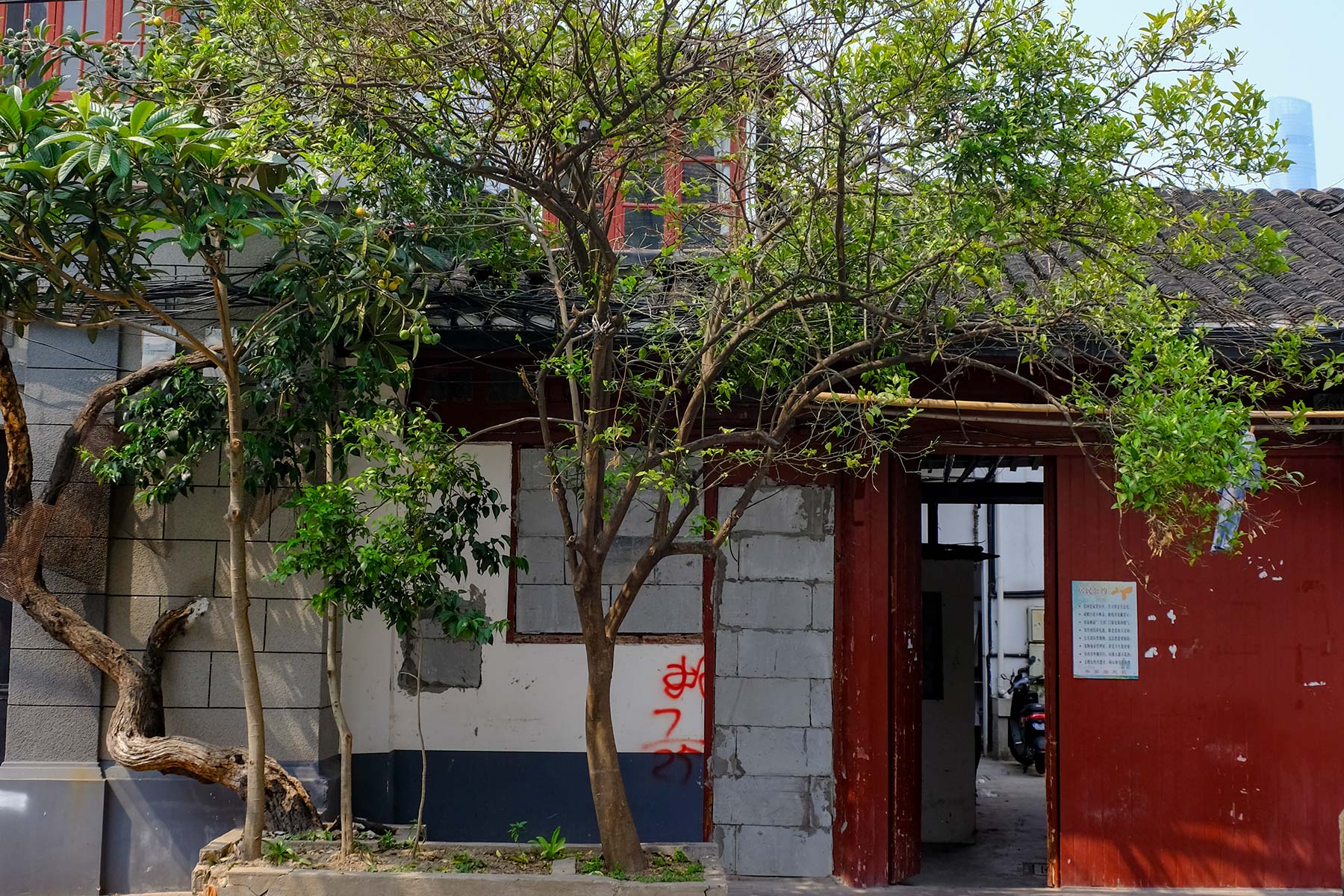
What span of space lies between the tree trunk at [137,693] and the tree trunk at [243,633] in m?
0.57

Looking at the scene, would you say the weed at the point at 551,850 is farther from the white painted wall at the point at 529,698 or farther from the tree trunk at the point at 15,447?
the tree trunk at the point at 15,447

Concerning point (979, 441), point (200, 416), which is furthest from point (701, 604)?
point (200, 416)

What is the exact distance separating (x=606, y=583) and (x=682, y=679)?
2.66 ft

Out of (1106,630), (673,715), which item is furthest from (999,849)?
(673,715)

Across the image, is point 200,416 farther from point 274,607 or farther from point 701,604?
point 701,604

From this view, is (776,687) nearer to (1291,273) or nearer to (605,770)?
(605,770)

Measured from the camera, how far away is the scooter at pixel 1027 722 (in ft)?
43.7

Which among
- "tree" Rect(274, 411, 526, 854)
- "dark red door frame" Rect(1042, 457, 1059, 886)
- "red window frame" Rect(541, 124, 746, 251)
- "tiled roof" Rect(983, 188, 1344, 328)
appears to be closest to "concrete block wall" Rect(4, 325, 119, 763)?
"tree" Rect(274, 411, 526, 854)

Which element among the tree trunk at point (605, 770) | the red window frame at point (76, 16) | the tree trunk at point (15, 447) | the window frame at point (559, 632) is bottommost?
the tree trunk at point (605, 770)

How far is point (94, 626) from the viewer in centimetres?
734

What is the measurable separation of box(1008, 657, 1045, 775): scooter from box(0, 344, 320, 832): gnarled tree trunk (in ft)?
29.1

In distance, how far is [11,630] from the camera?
7547 millimetres

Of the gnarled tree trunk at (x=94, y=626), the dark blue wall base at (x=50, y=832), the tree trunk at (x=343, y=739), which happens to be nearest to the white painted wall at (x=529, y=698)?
the gnarled tree trunk at (x=94, y=626)

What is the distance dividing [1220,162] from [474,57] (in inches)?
135
